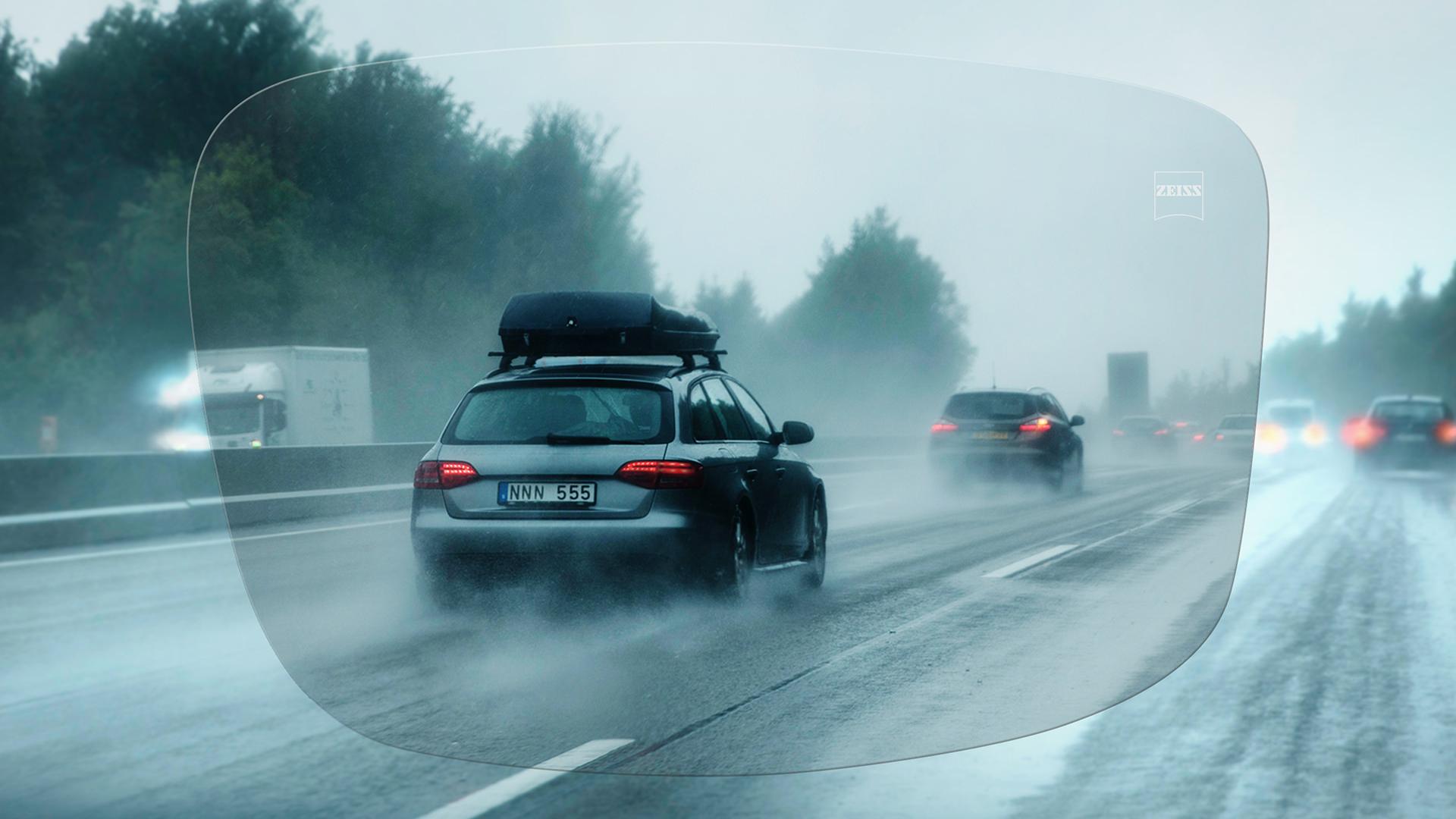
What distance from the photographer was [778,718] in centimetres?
326

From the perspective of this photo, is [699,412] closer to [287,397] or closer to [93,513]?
[287,397]

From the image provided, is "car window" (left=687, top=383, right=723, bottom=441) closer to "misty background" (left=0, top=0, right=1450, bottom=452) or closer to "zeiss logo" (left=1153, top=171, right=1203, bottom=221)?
"misty background" (left=0, top=0, right=1450, bottom=452)

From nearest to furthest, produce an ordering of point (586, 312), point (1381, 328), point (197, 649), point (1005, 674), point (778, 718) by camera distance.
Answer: point (586, 312) → point (1005, 674) → point (778, 718) → point (1381, 328) → point (197, 649)

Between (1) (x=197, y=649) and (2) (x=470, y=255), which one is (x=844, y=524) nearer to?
(2) (x=470, y=255)

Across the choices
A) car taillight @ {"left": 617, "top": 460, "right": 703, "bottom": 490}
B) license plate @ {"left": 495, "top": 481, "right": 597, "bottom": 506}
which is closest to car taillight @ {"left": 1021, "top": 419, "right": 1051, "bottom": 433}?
car taillight @ {"left": 617, "top": 460, "right": 703, "bottom": 490}

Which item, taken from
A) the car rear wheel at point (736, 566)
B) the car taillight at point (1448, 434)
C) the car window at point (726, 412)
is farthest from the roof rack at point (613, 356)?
the car taillight at point (1448, 434)

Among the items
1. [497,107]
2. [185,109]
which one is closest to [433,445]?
[497,107]

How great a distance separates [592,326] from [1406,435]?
1578cm

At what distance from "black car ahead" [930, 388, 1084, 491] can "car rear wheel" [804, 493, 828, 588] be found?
1.03ft

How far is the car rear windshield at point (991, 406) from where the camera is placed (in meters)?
2.63

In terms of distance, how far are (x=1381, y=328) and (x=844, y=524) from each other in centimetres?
393

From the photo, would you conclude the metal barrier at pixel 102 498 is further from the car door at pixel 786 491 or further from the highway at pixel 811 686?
the car door at pixel 786 491

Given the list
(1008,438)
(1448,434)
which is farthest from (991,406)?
(1448,434)

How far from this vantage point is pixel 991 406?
2658 millimetres
